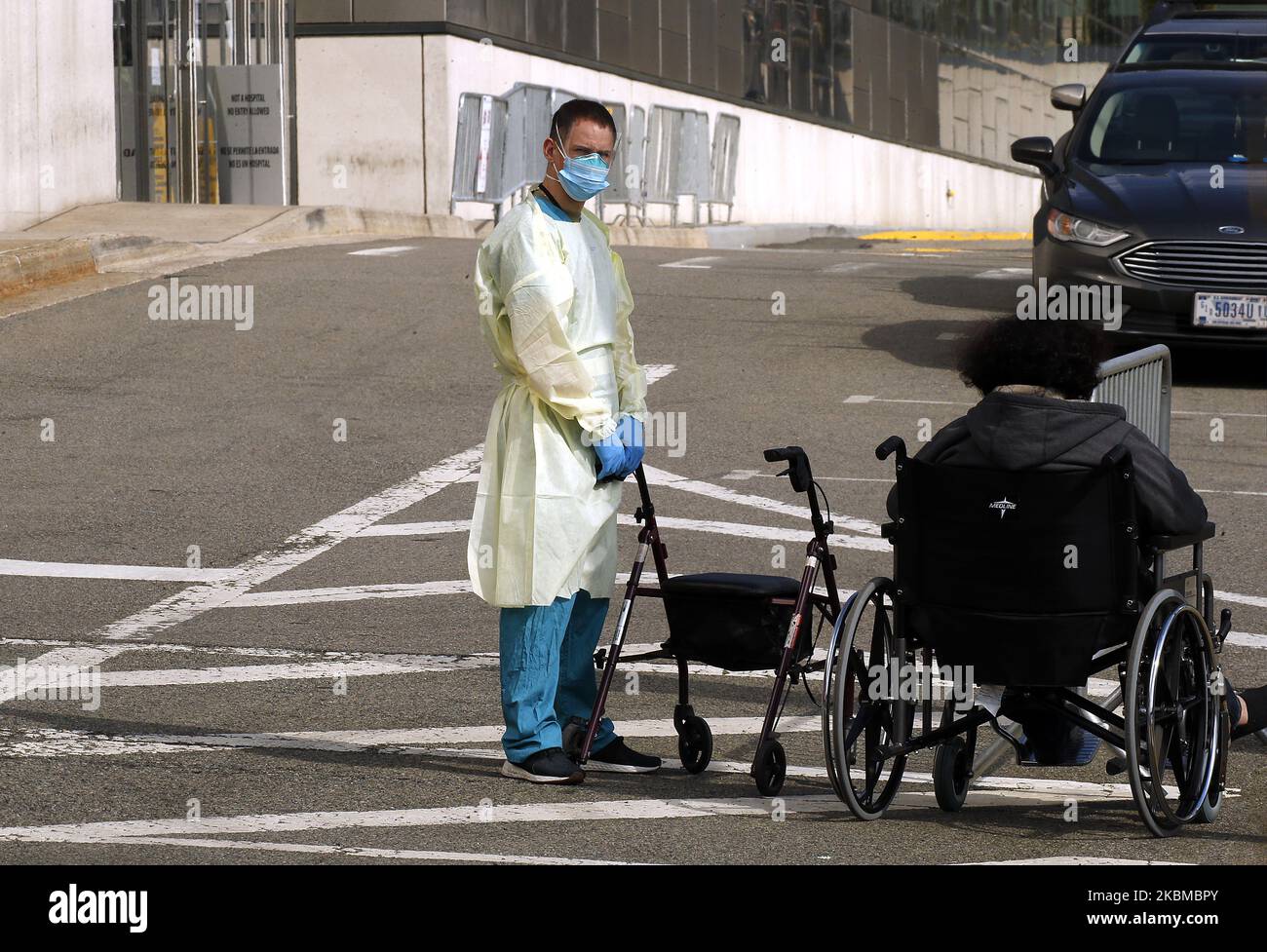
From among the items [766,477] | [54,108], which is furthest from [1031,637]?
[54,108]

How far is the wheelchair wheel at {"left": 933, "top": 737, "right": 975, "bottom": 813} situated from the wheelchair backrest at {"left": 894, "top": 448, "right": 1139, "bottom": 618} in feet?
1.46

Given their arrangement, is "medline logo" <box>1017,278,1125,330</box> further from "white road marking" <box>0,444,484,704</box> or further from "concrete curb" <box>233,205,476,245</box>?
"concrete curb" <box>233,205,476,245</box>

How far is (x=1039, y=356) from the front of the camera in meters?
5.80

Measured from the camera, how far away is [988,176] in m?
52.6

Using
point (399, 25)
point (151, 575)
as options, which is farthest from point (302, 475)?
point (399, 25)

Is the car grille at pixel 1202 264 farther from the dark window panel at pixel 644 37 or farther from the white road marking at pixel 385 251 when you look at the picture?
the dark window panel at pixel 644 37

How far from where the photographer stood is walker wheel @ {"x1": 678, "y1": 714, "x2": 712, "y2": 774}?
6.34 meters

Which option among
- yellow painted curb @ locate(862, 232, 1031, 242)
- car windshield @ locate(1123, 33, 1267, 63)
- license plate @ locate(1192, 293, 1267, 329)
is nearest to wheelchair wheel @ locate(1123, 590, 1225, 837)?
license plate @ locate(1192, 293, 1267, 329)

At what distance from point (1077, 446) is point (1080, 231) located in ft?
28.8

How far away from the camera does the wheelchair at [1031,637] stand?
218 inches

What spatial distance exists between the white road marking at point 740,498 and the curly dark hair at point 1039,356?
175 inches

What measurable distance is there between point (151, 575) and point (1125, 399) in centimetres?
435

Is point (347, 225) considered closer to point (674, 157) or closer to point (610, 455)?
point (674, 157)
